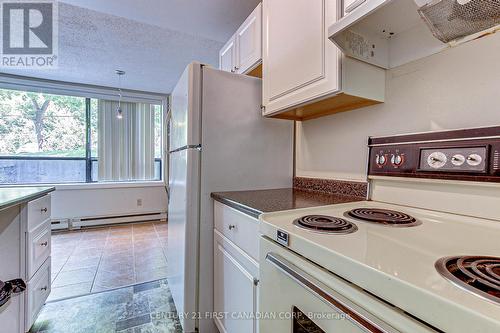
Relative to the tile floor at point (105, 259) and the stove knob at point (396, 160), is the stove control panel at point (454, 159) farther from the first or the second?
the tile floor at point (105, 259)

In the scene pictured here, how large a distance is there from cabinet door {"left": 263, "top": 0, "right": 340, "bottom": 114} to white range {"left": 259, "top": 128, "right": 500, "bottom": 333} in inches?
16.3

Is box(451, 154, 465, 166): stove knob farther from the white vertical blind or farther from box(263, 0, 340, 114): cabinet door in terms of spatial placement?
the white vertical blind

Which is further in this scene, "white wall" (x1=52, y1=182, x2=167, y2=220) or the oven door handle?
"white wall" (x1=52, y1=182, x2=167, y2=220)

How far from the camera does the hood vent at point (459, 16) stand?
669mm

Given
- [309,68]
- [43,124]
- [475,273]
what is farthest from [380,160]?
[43,124]

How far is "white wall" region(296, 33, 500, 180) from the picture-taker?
826mm

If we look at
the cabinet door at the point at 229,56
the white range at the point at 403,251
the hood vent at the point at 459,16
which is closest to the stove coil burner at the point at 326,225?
the white range at the point at 403,251

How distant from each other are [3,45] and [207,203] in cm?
308

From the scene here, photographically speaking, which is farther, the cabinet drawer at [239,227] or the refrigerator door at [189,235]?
the refrigerator door at [189,235]

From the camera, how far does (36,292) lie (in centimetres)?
146

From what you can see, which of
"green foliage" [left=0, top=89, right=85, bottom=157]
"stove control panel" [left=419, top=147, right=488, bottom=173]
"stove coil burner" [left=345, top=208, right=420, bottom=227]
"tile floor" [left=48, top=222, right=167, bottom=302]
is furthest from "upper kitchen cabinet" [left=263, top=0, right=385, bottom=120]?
"green foliage" [left=0, top=89, right=85, bottom=157]

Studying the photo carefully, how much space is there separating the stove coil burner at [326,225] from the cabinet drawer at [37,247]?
5.19 ft

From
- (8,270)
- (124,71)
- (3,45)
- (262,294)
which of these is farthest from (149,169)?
(262,294)

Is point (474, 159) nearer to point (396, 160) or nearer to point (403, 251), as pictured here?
point (396, 160)
